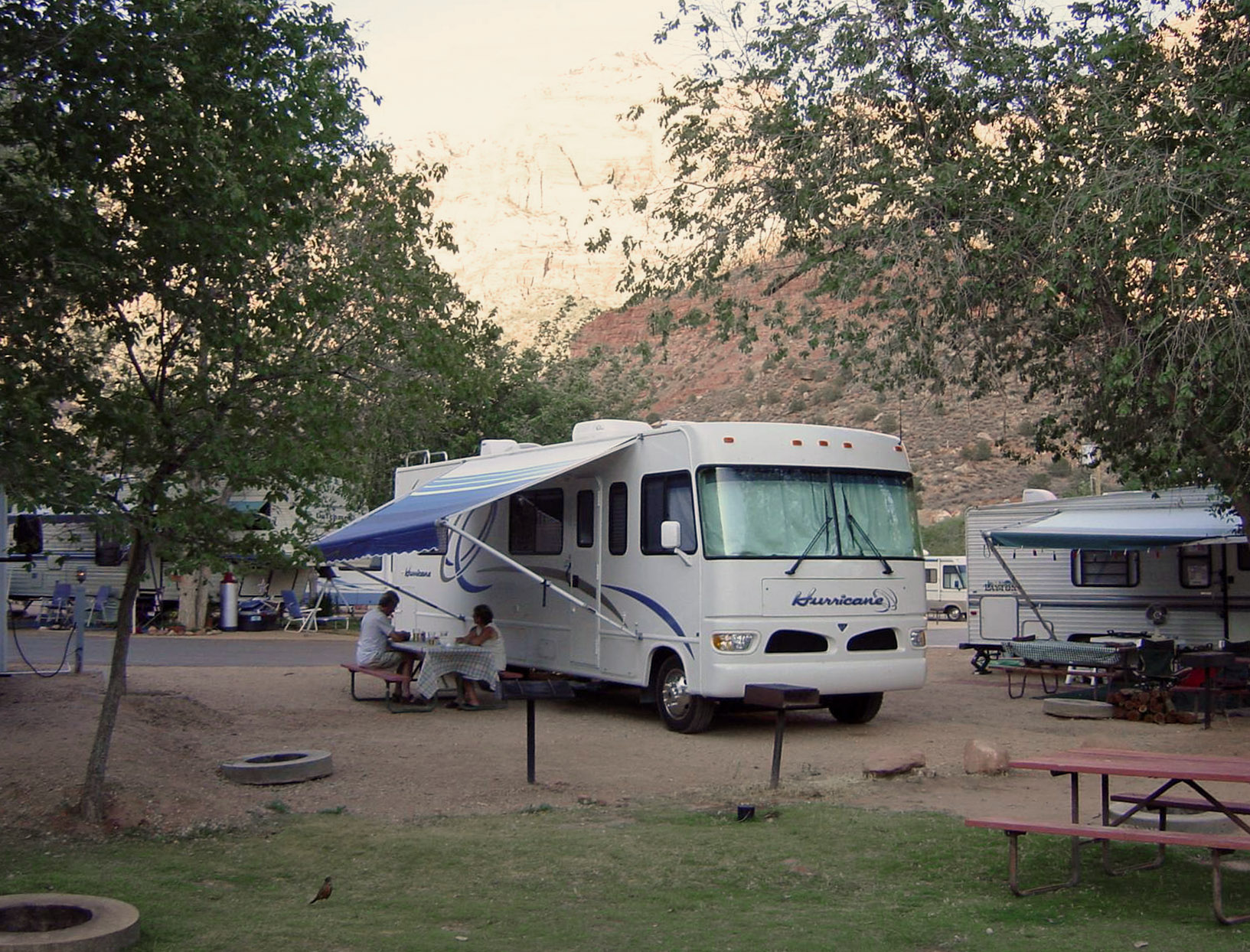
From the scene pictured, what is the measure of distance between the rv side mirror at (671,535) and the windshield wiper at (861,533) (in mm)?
1686

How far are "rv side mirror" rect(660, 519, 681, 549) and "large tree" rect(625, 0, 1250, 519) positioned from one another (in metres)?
2.18

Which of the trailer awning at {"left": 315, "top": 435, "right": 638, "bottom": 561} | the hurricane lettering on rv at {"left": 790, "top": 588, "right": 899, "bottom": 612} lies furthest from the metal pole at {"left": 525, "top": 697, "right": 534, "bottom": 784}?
the hurricane lettering on rv at {"left": 790, "top": 588, "right": 899, "bottom": 612}

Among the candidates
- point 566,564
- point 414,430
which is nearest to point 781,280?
point 566,564

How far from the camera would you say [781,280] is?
1352cm

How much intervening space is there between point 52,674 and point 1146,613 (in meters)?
13.0

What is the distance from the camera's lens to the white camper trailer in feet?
50.2

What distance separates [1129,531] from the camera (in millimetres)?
15148

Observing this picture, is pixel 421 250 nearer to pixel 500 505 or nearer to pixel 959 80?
pixel 500 505

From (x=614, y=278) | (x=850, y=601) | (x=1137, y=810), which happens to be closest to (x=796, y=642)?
(x=850, y=601)

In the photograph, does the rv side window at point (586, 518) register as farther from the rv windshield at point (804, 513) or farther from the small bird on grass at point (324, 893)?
the small bird on grass at point (324, 893)

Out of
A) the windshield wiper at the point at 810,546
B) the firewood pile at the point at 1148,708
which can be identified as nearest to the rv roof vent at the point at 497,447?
the windshield wiper at the point at 810,546

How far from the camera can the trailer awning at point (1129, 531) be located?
14.9 m

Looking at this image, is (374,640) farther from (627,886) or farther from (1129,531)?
(1129,531)

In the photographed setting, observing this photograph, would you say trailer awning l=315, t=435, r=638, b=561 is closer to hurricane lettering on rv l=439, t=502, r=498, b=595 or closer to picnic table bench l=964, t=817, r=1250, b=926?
hurricane lettering on rv l=439, t=502, r=498, b=595
